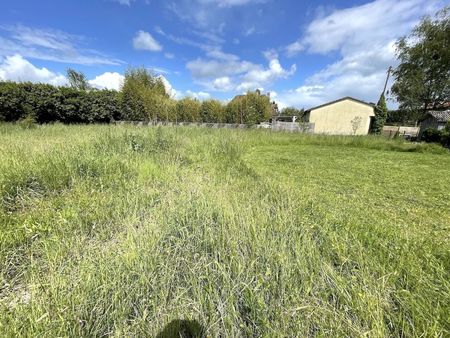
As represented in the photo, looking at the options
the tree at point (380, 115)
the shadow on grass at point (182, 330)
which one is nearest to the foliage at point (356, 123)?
the tree at point (380, 115)

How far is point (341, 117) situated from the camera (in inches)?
1065

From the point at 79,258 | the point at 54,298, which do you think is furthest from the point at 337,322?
the point at 79,258

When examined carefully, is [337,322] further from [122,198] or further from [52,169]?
[52,169]

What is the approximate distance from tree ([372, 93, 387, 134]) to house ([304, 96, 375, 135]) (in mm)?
1434

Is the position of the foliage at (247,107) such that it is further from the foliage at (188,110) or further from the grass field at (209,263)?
the grass field at (209,263)

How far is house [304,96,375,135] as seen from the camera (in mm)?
26016

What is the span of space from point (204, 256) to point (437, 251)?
2311 mm

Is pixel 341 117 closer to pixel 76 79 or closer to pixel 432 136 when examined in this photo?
pixel 432 136

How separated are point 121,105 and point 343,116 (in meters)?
24.8

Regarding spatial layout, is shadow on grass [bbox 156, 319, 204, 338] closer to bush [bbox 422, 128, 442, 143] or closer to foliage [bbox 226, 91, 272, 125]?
foliage [bbox 226, 91, 272, 125]

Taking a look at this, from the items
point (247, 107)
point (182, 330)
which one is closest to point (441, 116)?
point (247, 107)

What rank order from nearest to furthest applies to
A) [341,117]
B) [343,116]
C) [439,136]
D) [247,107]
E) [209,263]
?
[209,263]
[439,136]
[247,107]
[343,116]
[341,117]

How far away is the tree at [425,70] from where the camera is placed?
2473 centimetres

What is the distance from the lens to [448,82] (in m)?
25.8
